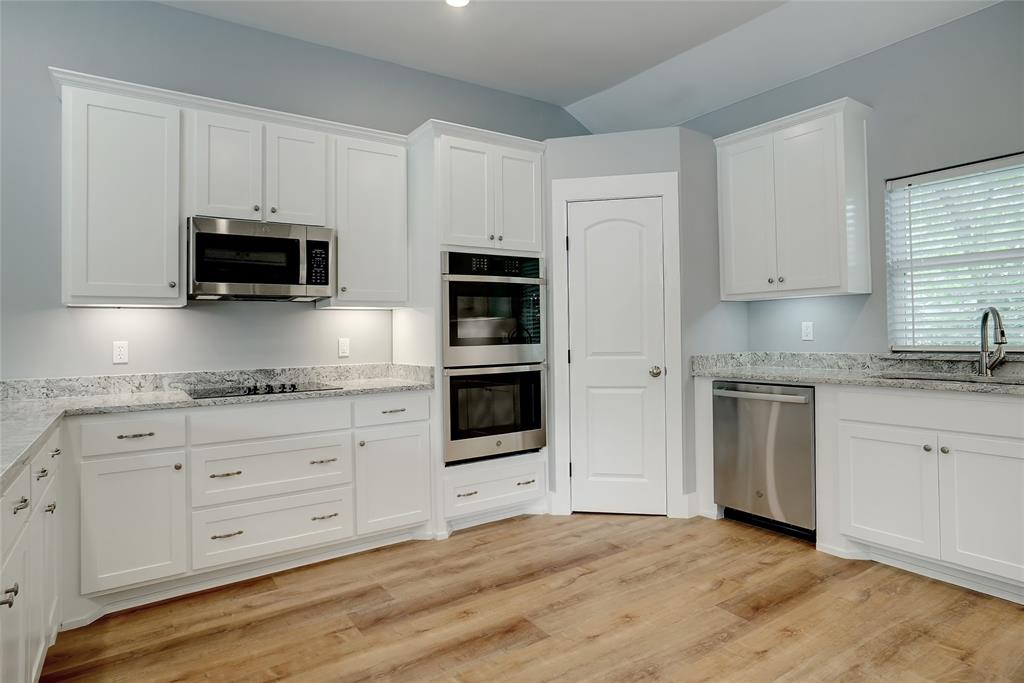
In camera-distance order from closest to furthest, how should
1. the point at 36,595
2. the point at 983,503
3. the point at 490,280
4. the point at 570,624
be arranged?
the point at 36,595
the point at 570,624
the point at 983,503
the point at 490,280

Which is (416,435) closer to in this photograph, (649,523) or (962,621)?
(649,523)

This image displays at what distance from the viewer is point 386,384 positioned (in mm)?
3436

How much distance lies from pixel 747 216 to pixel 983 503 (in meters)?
1.99

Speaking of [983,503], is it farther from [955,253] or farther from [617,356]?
[617,356]

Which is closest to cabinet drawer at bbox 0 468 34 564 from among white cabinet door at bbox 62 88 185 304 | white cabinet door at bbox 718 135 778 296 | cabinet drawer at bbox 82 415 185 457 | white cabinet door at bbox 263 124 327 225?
cabinet drawer at bbox 82 415 185 457

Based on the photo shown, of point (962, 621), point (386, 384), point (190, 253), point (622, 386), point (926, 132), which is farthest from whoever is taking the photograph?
point (622, 386)

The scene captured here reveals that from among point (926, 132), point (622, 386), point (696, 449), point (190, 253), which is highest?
point (926, 132)

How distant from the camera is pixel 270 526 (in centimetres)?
288

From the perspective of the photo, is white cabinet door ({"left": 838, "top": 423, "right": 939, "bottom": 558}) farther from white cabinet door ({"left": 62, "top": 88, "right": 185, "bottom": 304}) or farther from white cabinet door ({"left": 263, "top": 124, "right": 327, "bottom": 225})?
white cabinet door ({"left": 62, "top": 88, "right": 185, "bottom": 304})

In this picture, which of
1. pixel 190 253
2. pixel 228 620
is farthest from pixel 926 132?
pixel 228 620

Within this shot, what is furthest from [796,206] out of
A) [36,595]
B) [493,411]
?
[36,595]

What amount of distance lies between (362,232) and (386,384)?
34.7 inches

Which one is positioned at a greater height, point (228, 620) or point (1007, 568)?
point (1007, 568)

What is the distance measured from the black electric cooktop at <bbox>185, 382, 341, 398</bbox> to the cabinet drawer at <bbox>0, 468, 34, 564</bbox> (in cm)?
113
